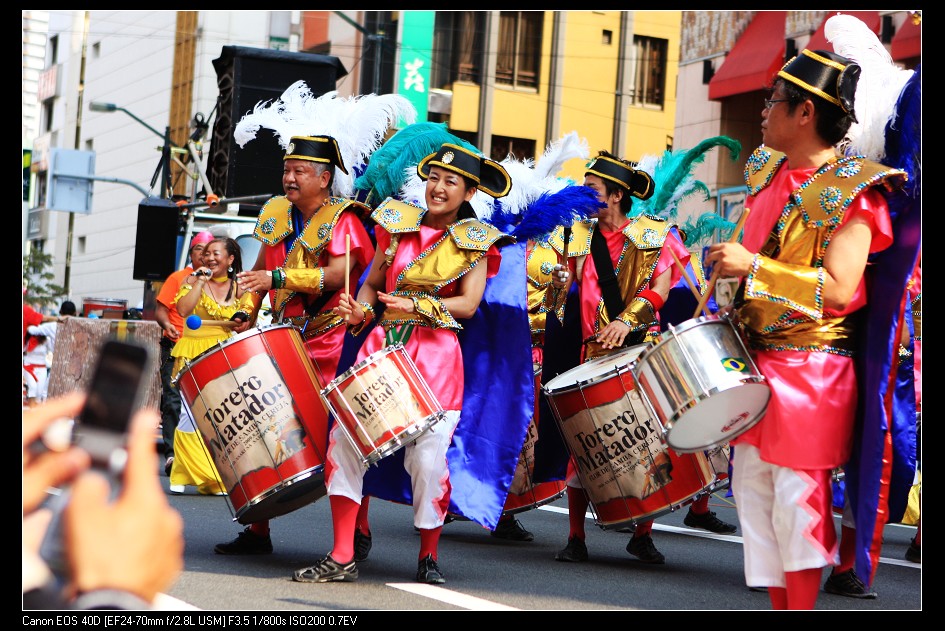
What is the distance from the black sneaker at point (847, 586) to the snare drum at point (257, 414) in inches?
88.7

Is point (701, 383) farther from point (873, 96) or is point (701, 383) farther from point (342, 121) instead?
point (342, 121)

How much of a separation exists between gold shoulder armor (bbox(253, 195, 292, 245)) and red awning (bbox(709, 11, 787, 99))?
13.8 metres

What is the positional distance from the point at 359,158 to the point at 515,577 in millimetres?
2351

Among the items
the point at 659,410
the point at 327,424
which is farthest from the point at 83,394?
the point at 327,424

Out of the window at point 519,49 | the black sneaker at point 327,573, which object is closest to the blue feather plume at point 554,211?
the black sneaker at point 327,573

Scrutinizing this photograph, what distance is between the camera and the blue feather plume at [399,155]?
6363 mm

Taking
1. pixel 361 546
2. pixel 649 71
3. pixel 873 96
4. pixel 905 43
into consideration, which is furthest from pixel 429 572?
pixel 649 71

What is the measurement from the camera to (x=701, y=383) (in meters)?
3.87

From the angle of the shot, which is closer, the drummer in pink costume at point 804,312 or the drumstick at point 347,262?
the drummer in pink costume at point 804,312

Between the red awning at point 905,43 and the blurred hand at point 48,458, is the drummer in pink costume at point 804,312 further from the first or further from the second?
the red awning at point 905,43

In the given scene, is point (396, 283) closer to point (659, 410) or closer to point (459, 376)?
point (459, 376)

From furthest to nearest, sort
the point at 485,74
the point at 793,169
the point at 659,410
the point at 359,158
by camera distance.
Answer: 1. the point at 485,74
2. the point at 359,158
3. the point at 793,169
4. the point at 659,410

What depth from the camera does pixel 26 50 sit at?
316cm

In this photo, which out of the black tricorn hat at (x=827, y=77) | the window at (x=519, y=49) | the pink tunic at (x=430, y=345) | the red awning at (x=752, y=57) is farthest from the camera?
the window at (x=519, y=49)
